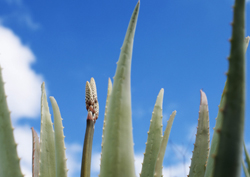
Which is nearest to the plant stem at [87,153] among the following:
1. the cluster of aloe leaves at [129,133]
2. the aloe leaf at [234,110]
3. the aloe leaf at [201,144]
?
the cluster of aloe leaves at [129,133]

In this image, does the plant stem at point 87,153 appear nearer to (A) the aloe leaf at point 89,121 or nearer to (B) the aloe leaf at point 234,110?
Result: (A) the aloe leaf at point 89,121

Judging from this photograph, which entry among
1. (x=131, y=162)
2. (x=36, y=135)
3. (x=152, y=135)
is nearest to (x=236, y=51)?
(x=131, y=162)

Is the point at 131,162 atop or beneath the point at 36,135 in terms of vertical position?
beneath

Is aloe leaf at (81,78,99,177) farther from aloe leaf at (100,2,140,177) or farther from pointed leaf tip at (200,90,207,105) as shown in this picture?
pointed leaf tip at (200,90,207,105)

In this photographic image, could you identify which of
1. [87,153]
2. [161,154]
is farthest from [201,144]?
[87,153]

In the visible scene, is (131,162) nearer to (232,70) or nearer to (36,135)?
(232,70)

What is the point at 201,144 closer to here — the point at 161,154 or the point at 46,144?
the point at 161,154
